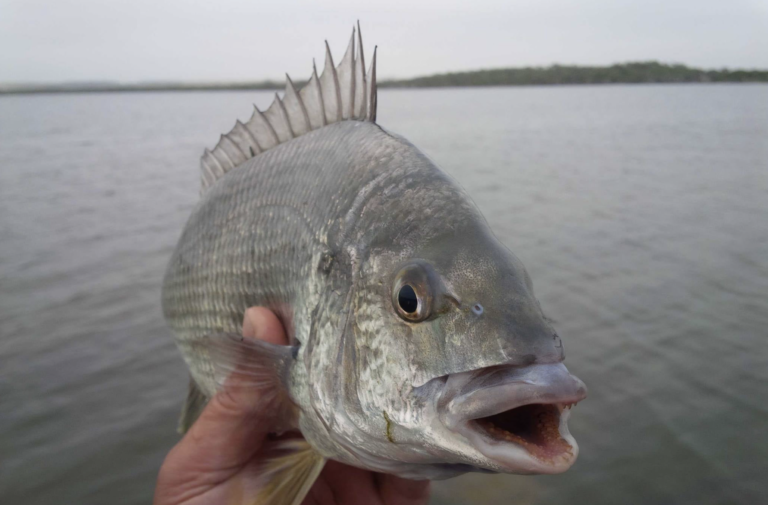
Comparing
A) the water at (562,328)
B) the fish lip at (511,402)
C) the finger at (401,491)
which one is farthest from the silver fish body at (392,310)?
the water at (562,328)

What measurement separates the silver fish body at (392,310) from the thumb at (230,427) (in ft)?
0.37

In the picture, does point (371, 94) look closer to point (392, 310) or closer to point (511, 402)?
point (392, 310)

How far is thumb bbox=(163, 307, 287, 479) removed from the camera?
2176 millimetres

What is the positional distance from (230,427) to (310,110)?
1.57 m

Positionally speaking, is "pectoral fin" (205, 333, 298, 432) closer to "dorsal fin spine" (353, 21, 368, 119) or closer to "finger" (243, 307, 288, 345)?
"finger" (243, 307, 288, 345)

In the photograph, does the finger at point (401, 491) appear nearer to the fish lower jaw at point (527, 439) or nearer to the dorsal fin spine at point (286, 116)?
the fish lower jaw at point (527, 439)

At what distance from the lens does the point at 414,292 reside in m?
1.53

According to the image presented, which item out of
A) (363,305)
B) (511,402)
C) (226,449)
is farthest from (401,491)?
(511,402)

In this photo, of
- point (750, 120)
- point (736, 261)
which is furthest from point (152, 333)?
point (750, 120)

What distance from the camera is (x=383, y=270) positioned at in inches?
67.4

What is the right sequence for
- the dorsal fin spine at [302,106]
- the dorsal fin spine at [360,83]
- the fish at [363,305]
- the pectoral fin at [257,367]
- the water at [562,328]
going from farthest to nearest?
1. the water at [562,328]
2. the dorsal fin spine at [302,106]
3. the dorsal fin spine at [360,83]
4. the pectoral fin at [257,367]
5. the fish at [363,305]

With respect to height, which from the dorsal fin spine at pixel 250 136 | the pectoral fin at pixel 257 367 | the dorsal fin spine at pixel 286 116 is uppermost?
the dorsal fin spine at pixel 286 116

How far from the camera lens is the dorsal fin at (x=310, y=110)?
94.1 inches

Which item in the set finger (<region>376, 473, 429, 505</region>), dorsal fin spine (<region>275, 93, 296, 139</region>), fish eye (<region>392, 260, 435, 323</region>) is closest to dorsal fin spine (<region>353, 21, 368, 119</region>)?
dorsal fin spine (<region>275, 93, 296, 139</region>)
